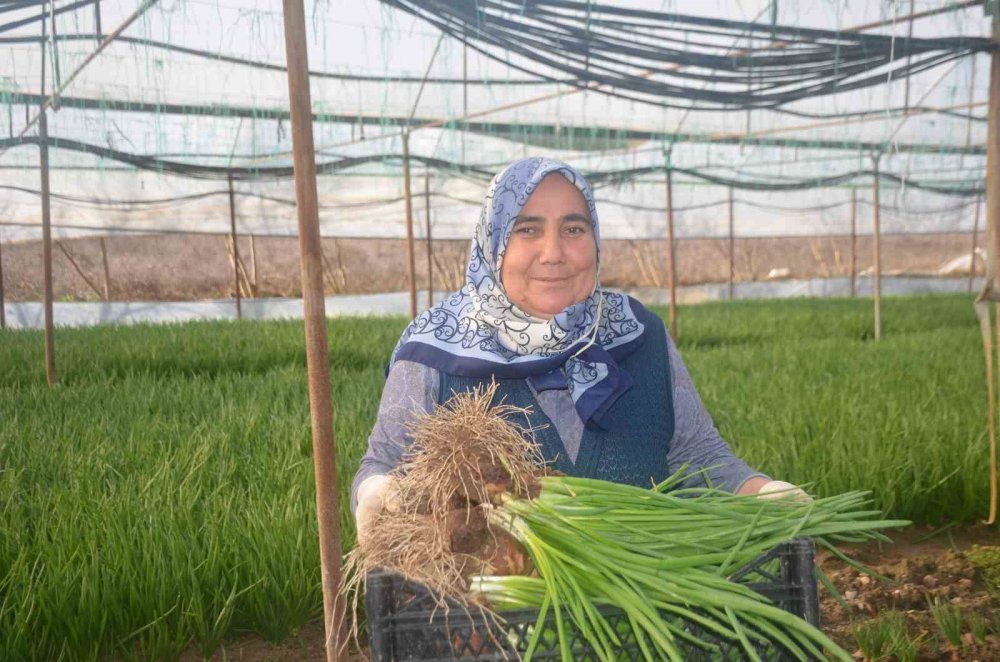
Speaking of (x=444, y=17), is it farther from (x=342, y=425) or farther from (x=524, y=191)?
(x=342, y=425)

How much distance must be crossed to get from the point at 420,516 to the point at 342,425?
2.35 metres

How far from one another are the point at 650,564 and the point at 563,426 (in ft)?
1.83

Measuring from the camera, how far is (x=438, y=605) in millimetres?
879

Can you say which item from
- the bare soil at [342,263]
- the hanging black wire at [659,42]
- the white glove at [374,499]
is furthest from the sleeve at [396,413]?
the bare soil at [342,263]

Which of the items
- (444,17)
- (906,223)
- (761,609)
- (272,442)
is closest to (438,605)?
(761,609)

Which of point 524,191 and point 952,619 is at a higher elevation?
point 524,191

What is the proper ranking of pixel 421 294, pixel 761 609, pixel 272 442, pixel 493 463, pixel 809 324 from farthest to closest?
pixel 421 294 → pixel 809 324 → pixel 272 442 → pixel 493 463 → pixel 761 609

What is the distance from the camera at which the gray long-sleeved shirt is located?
1.41 m

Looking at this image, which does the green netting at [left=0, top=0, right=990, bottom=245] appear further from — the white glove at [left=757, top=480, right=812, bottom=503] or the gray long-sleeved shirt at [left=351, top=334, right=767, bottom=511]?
the white glove at [left=757, top=480, right=812, bottom=503]

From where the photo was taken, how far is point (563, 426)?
1.51 meters

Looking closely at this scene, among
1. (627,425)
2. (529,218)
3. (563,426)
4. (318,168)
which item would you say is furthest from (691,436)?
(318,168)

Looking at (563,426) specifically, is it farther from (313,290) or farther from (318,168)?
(318,168)

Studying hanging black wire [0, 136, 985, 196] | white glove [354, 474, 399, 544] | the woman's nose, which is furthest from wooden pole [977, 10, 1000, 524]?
hanging black wire [0, 136, 985, 196]

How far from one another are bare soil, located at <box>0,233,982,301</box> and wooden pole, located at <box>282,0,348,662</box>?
10.1 meters
